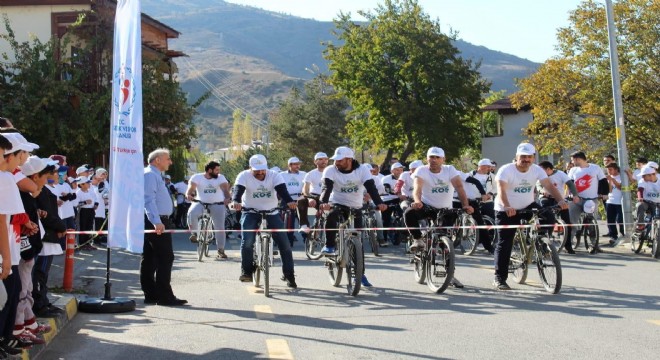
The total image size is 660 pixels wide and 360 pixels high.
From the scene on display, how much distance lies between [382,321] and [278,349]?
1.85 m

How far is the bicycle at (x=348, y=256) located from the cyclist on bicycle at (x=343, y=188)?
0.09 meters

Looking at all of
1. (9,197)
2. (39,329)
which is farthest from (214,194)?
(9,197)

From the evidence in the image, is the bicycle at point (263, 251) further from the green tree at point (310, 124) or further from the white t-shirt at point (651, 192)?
the green tree at point (310, 124)

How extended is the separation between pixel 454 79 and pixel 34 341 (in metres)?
49.8

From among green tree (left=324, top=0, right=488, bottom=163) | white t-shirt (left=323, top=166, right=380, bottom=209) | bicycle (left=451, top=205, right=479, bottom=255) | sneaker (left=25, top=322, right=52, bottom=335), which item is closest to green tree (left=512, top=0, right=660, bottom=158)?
bicycle (left=451, top=205, right=479, bottom=255)

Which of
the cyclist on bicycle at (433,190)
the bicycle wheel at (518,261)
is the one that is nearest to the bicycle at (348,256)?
the cyclist on bicycle at (433,190)

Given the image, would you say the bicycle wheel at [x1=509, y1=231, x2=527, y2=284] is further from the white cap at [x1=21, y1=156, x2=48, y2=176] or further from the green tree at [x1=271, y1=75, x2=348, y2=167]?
the green tree at [x1=271, y1=75, x2=348, y2=167]

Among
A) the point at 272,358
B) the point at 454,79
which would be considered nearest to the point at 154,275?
the point at 272,358

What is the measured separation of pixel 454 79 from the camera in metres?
56.2

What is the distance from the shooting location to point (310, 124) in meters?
83.0

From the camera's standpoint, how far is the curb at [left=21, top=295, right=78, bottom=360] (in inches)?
319

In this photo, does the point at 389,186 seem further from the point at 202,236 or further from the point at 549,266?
the point at 549,266

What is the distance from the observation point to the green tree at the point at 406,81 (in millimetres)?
56125

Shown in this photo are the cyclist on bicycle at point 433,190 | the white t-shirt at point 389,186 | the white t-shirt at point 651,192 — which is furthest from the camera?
the white t-shirt at point 389,186
